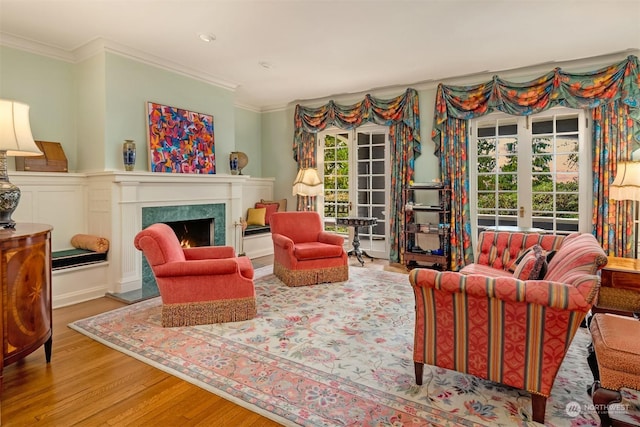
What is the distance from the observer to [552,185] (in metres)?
4.89

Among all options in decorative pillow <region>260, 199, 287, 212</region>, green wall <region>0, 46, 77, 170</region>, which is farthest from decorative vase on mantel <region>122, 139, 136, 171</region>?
decorative pillow <region>260, 199, 287, 212</region>

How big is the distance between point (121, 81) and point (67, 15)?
2.87 ft

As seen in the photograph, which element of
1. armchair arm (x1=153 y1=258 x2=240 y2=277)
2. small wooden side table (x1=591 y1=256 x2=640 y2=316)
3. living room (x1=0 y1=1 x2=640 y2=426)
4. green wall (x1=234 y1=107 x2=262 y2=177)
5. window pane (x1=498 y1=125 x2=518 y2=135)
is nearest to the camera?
small wooden side table (x1=591 y1=256 x2=640 y2=316)

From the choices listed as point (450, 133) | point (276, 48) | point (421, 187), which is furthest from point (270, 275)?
point (450, 133)

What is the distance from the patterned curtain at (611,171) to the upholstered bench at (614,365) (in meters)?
3.12

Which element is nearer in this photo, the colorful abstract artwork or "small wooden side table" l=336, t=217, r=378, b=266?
the colorful abstract artwork

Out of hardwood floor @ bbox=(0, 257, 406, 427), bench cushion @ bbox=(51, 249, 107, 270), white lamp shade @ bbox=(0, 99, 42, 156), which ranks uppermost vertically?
white lamp shade @ bbox=(0, 99, 42, 156)

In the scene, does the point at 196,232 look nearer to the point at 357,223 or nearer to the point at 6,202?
the point at 357,223

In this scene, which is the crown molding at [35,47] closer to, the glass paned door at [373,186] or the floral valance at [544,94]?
the glass paned door at [373,186]

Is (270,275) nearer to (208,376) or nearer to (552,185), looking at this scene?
(208,376)

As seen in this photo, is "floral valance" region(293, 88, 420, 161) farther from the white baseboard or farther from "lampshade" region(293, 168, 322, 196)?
the white baseboard

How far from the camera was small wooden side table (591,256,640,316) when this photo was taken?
2.80 m

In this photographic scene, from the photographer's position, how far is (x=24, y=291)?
2.24 metres

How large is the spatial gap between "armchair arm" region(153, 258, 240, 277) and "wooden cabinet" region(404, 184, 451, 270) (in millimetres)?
3069
